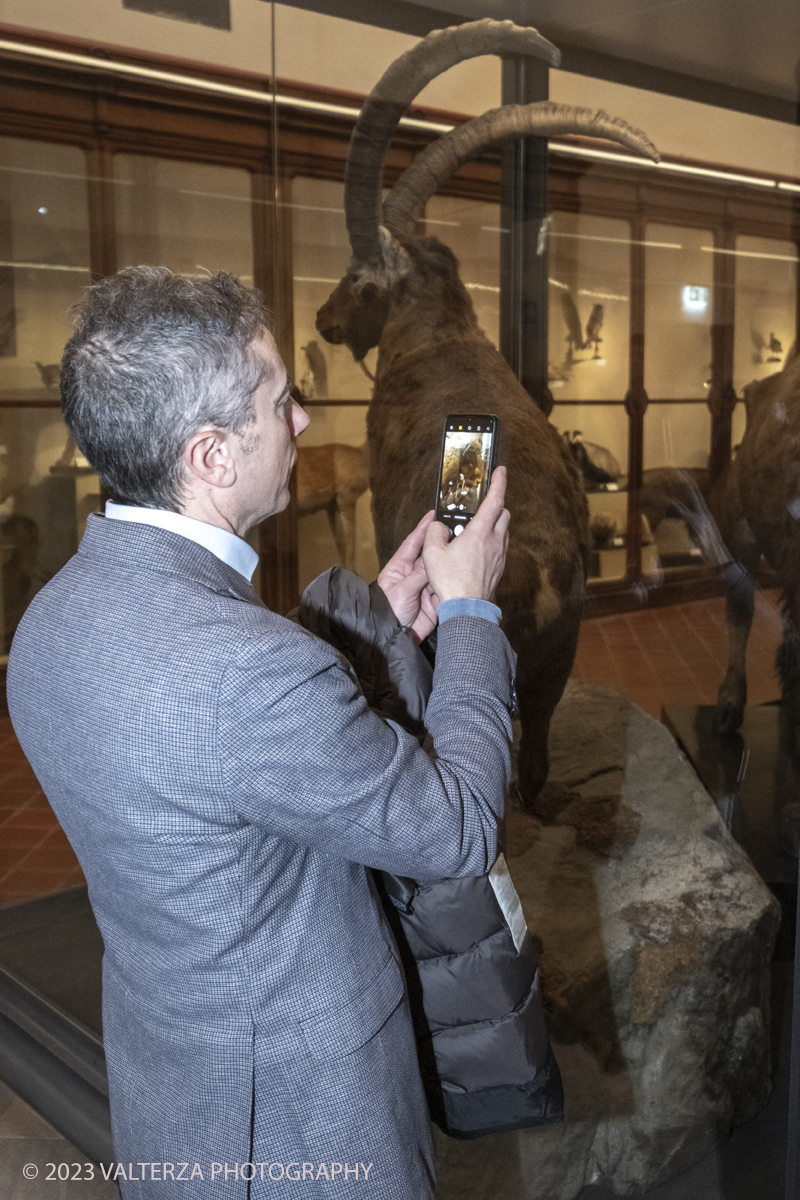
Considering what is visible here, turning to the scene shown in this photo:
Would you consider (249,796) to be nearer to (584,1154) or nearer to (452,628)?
(452,628)

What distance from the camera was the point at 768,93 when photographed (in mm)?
1278

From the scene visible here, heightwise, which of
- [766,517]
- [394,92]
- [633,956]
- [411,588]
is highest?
[394,92]

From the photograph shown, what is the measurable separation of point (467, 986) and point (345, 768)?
18.5 inches

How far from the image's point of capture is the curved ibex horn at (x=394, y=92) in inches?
64.2

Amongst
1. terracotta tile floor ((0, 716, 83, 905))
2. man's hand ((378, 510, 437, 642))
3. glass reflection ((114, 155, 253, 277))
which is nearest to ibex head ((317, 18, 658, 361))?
glass reflection ((114, 155, 253, 277))

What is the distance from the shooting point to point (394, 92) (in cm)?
188

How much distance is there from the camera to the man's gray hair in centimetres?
107

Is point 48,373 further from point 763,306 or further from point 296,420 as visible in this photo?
point 763,306

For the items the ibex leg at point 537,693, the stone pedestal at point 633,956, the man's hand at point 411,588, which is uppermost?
the man's hand at point 411,588

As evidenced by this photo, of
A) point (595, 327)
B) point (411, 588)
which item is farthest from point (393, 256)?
point (411, 588)

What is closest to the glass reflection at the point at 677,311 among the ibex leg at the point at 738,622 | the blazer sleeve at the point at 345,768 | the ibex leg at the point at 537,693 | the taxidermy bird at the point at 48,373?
the ibex leg at the point at 738,622

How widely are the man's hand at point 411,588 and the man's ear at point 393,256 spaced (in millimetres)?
712

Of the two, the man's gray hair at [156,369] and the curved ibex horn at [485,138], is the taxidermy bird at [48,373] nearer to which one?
the curved ibex horn at [485,138]

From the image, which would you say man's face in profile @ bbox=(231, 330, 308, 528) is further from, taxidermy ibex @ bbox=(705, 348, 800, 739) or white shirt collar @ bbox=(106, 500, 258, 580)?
taxidermy ibex @ bbox=(705, 348, 800, 739)
